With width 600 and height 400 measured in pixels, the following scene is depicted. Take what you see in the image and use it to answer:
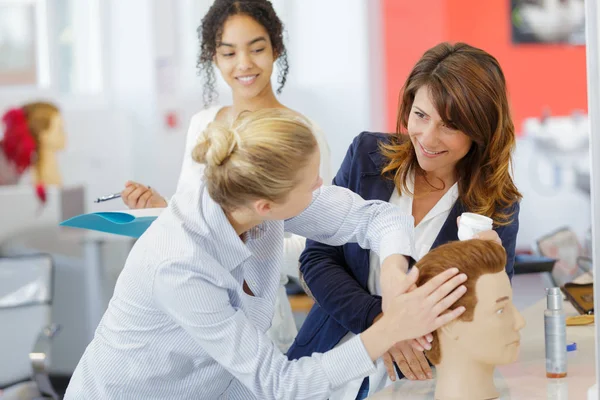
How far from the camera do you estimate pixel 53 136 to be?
5.21m

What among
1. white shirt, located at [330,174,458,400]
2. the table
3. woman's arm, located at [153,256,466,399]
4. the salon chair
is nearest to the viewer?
woman's arm, located at [153,256,466,399]

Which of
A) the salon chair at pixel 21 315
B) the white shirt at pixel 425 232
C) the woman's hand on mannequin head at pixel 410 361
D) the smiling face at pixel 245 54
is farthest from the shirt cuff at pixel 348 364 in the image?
the salon chair at pixel 21 315

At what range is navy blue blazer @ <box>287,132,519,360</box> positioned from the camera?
1920 mm

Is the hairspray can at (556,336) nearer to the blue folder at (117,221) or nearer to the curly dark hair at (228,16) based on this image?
the blue folder at (117,221)

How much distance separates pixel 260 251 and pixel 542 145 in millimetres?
4754

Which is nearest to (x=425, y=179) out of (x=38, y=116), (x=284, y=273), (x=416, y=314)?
(x=416, y=314)

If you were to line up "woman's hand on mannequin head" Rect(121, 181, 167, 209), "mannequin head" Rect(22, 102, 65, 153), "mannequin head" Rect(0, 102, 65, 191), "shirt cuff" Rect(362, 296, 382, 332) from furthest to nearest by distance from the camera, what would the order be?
"mannequin head" Rect(22, 102, 65, 153)
"mannequin head" Rect(0, 102, 65, 191)
"woman's hand on mannequin head" Rect(121, 181, 167, 209)
"shirt cuff" Rect(362, 296, 382, 332)

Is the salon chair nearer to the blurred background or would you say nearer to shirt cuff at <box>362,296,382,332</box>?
the blurred background

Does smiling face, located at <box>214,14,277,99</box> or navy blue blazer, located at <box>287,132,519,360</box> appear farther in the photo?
smiling face, located at <box>214,14,277,99</box>

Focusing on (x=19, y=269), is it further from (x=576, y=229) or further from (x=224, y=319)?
(x=576, y=229)

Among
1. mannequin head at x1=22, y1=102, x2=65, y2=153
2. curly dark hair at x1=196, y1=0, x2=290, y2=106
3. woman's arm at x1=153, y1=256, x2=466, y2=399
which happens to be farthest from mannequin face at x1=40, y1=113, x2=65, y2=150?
woman's arm at x1=153, y1=256, x2=466, y2=399

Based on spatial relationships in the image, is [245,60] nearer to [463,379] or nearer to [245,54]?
[245,54]

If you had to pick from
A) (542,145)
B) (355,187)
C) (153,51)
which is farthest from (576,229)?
(355,187)

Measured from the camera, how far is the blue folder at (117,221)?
1.81 m
